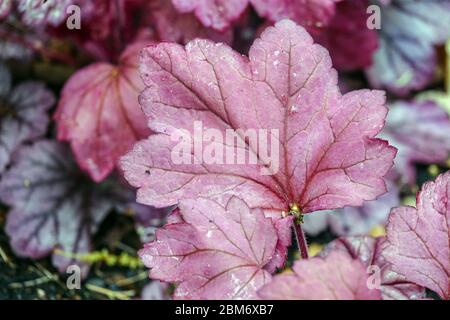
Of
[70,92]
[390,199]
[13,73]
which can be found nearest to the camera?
[70,92]

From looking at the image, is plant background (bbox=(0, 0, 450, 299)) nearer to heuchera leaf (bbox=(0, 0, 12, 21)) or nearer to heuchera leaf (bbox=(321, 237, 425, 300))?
heuchera leaf (bbox=(0, 0, 12, 21))

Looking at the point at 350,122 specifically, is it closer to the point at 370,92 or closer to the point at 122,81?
the point at 370,92

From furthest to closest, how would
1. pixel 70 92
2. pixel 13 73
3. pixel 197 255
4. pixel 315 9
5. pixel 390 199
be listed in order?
pixel 13 73 → pixel 390 199 → pixel 70 92 → pixel 315 9 → pixel 197 255

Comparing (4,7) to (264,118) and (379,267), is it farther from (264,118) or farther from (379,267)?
(379,267)

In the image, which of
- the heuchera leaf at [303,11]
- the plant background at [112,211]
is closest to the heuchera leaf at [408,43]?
the plant background at [112,211]

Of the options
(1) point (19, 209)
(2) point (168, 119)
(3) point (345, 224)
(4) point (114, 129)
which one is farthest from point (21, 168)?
(3) point (345, 224)

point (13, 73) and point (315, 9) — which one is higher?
point (315, 9)
